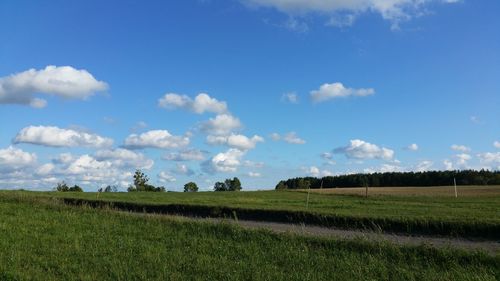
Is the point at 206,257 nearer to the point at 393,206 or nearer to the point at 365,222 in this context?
the point at 365,222

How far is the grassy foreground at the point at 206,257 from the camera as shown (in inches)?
445

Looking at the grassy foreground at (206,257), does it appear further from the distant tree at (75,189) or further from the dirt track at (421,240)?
the distant tree at (75,189)

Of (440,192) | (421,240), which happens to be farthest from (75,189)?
(421,240)

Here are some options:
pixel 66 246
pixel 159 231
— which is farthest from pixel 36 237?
pixel 159 231

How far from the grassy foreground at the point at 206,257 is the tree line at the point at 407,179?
73765 mm

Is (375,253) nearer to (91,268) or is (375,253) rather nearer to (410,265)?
(410,265)

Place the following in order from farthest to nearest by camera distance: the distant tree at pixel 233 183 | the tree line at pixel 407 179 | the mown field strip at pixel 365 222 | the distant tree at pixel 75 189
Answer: the distant tree at pixel 233 183
the tree line at pixel 407 179
the distant tree at pixel 75 189
the mown field strip at pixel 365 222

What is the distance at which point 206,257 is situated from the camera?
13.3 metres

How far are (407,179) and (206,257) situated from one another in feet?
358

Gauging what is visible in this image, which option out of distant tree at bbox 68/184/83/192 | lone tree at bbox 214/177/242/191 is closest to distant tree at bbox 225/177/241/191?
lone tree at bbox 214/177/242/191

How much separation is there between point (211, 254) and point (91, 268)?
3.38 meters

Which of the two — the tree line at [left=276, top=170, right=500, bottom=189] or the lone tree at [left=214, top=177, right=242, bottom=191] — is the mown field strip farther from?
the lone tree at [left=214, top=177, right=242, bottom=191]

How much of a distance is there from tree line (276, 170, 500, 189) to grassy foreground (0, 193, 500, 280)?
73765 millimetres

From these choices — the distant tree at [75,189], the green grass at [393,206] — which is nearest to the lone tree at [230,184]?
the distant tree at [75,189]
